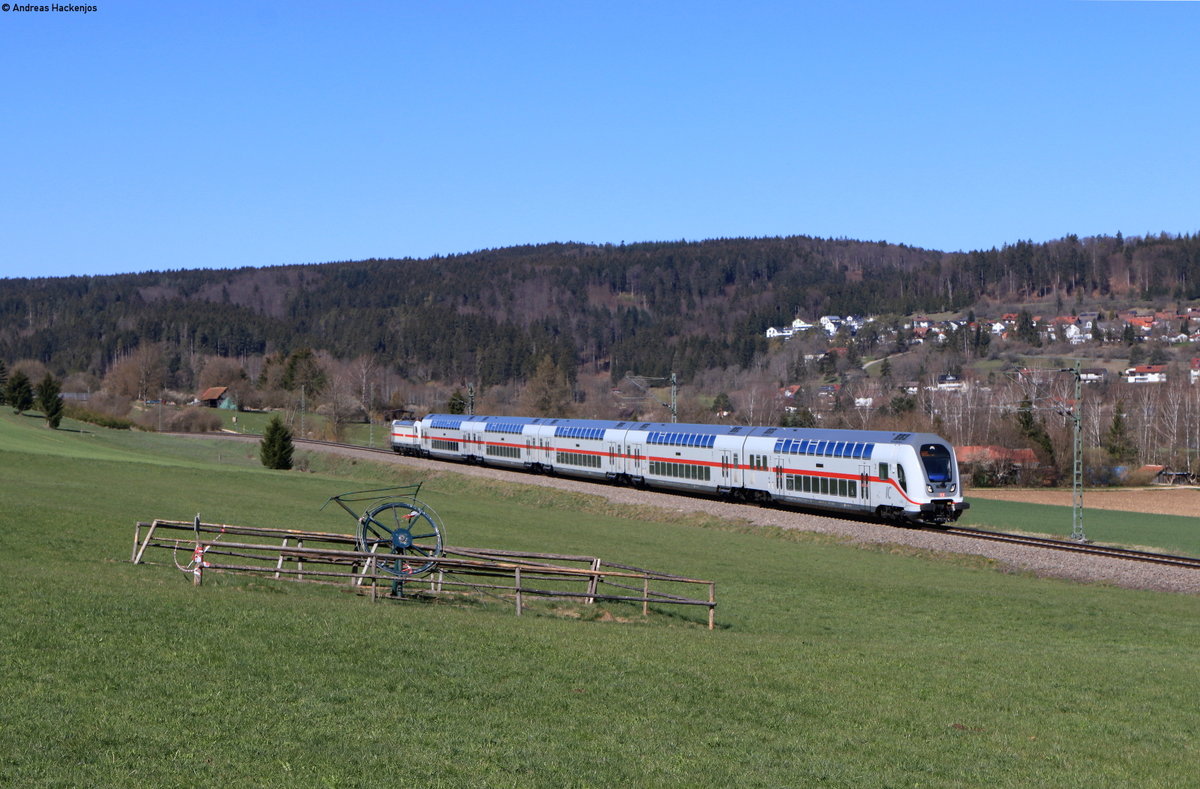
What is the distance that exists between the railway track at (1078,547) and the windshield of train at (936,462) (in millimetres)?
2224

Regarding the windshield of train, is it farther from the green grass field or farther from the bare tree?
the bare tree

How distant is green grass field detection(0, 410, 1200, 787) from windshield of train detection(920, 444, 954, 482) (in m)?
18.0

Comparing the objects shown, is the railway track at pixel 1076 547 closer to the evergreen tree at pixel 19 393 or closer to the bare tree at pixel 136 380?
the evergreen tree at pixel 19 393

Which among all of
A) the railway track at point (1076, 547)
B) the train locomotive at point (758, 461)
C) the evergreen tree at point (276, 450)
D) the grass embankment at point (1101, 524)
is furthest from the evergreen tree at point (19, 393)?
the railway track at point (1076, 547)

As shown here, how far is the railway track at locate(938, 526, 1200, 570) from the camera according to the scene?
38019 mm

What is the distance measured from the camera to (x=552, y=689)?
14.2 meters

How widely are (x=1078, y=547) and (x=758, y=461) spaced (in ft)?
54.5

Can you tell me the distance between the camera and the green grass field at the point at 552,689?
10.8 m

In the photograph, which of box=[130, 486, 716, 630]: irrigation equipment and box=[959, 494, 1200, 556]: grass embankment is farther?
box=[959, 494, 1200, 556]: grass embankment

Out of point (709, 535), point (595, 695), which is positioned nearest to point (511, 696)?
point (595, 695)

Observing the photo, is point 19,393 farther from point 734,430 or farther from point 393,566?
point 393,566

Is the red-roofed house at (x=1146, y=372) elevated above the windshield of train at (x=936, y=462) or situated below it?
above

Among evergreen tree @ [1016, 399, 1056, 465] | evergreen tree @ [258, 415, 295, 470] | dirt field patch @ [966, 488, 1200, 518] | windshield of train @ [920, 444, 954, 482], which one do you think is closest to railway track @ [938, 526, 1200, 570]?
windshield of train @ [920, 444, 954, 482]

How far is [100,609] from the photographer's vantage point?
1588 centimetres
